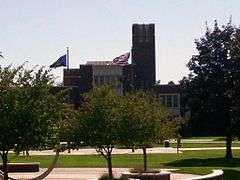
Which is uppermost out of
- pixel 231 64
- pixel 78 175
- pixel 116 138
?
pixel 231 64

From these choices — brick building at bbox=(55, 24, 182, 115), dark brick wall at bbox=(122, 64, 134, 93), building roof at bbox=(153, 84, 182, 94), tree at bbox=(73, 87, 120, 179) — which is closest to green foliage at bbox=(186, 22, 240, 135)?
tree at bbox=(73, 87, 120, 179)

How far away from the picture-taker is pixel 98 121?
22625 mm

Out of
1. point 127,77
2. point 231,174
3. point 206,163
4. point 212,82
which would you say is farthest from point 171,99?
point 231,174

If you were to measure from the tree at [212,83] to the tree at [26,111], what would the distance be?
81.0 feet

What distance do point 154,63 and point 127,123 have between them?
72983mm

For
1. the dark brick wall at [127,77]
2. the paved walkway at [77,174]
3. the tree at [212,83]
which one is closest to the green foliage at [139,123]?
the paved walkway at [77,174]

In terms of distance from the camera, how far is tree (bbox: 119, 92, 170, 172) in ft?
78.9

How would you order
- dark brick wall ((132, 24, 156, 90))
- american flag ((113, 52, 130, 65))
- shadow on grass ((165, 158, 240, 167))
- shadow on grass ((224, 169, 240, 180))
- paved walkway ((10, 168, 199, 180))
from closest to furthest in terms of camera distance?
paved walkway ((10, 168, 199, 180)) < shadow on grass ((224, 169, 240, 180)) < shadow on grass ((165, 158, 240, 167)) < american flag ((113, 52, 130, 65)) < dark brick wall ((132, 24, 156, 90))

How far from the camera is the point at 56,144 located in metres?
18.2

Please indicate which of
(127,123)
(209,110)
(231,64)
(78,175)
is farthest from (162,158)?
(127,123)

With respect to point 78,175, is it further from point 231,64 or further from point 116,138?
point 231,64

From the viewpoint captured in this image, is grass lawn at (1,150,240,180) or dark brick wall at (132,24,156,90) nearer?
grass lawn at (1,150,240,180)

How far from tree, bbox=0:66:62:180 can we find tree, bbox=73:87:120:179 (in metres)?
4.62

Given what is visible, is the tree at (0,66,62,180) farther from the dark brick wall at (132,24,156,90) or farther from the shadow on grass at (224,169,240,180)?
the dark brick wall at (132,24,156,90)
